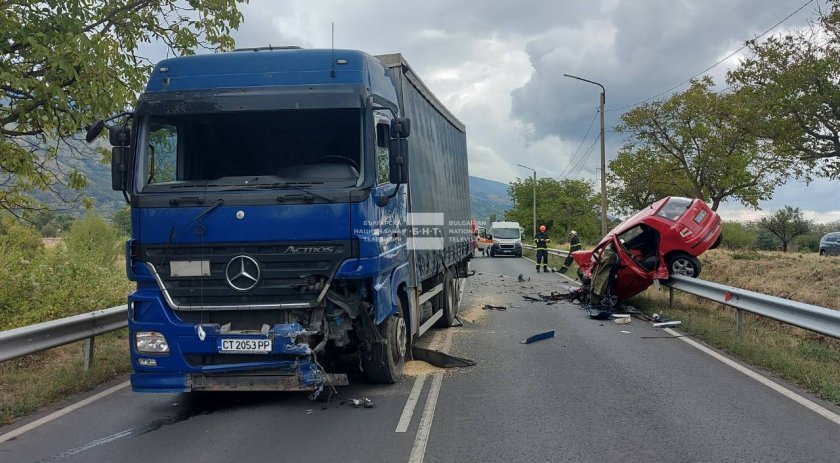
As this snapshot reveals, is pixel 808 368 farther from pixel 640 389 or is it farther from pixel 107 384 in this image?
pixel 107 384

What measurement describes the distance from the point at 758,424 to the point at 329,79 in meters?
4.74

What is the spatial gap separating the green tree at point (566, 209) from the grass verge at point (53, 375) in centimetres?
6897

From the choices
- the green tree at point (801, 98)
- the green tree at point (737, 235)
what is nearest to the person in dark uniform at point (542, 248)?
the green tree at point (801, 98)

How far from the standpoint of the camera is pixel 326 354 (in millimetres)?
6301

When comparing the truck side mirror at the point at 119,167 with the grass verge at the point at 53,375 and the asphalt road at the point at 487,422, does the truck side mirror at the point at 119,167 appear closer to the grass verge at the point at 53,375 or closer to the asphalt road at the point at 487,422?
the asphalt road at the point at 487,422

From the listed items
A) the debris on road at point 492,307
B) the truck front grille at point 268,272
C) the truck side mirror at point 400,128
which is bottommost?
the debris on road at point 492,307

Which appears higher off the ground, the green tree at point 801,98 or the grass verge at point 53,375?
the green tree at point 801,98

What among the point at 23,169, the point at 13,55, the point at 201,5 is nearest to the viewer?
the point at 13,55

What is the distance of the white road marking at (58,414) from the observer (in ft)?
18.0

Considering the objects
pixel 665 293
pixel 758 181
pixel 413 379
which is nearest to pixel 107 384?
pixel 413 379

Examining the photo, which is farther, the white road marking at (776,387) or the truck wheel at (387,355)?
the truck wheel at (387,355)

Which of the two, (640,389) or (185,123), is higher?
(185,123)

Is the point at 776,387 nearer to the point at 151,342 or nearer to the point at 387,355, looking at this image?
the point at 387,355

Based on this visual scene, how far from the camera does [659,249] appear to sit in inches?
512
